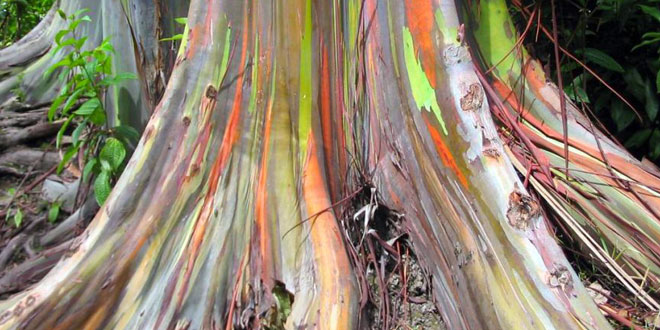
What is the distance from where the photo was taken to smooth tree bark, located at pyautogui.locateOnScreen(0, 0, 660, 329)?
225cm

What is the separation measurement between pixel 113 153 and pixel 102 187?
0.20 meters

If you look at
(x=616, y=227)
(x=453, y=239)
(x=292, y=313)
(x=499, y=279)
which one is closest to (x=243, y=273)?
(x=292, y=313)

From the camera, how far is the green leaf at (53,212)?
359 centimetres

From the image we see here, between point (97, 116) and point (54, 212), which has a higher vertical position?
point (97, 116)

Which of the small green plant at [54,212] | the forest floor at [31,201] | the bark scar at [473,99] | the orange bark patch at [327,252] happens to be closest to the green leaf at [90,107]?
the forest floor at [31,201]

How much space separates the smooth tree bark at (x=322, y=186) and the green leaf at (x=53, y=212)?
118 cm

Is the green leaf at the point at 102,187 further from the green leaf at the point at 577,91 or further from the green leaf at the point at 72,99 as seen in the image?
the green leaf at the point at 577,91

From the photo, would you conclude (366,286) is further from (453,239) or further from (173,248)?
(173,248)

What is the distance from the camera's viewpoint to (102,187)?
3.12m

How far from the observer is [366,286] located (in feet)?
8.00

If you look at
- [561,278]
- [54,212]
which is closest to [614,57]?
[561,278]

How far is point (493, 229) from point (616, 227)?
2.64ft

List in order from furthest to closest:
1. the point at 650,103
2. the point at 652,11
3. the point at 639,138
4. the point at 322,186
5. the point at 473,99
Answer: the point at 639,138 < the point at 650,103 < the point at 652,11 < the point at 322,186 < the point at 473,99

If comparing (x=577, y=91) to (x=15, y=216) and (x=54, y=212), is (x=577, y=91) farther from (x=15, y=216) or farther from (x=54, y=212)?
(x=15, y=216)
